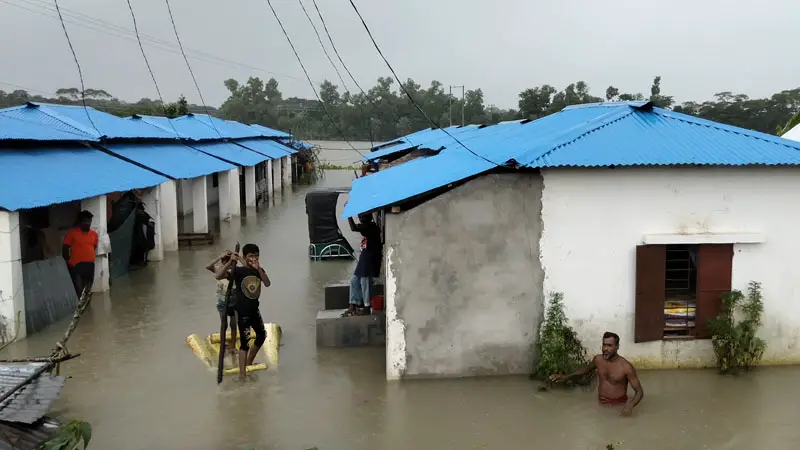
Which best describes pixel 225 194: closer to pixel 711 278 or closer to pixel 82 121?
pixel 82 121

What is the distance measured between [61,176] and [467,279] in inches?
309

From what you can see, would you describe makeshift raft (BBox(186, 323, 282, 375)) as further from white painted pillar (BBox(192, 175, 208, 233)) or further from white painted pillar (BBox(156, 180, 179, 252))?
white painted pillar (BBox(192, 175, 208, 233))

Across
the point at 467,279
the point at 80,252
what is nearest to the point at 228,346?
the point at 467,279

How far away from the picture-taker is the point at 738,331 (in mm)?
7887

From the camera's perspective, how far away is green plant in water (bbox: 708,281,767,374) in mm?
7887

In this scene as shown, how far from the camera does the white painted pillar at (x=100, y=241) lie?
12234 millimetres

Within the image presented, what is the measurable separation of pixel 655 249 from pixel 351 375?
3.87 m

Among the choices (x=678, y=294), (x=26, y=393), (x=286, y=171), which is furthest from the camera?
(x=286, y=171)

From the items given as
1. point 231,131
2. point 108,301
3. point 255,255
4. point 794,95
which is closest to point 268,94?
point 231,131

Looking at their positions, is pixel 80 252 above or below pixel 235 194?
below

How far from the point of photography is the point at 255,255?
26.1 ft

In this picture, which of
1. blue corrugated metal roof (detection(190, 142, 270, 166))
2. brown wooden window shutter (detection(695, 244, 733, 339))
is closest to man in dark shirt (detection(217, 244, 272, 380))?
brown wooden window shutter (detection(695, 244, 733, 339))

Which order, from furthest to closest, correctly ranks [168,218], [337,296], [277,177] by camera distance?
[277,177] → [168,218] → [337,296]

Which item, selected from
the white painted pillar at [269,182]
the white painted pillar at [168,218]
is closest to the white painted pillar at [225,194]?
the white painted pillar at [168,218]
